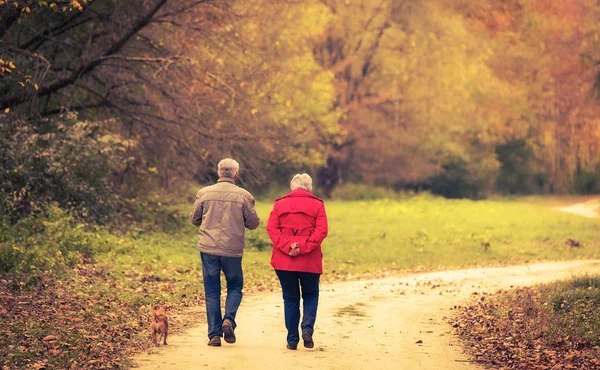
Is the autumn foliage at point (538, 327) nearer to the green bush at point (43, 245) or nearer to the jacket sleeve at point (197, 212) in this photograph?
the jacket sleeve at point (197, 212)

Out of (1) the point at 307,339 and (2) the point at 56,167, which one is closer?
(1) the point at 307,339

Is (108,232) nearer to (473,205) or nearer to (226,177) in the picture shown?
(226,177)

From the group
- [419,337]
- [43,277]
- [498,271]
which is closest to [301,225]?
[419,337]

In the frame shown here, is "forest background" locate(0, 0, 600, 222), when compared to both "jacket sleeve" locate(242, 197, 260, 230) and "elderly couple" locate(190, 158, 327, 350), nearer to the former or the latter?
"elderly couple" locate(190, 158, 327, 350)

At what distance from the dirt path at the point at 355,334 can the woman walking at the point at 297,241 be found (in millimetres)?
469

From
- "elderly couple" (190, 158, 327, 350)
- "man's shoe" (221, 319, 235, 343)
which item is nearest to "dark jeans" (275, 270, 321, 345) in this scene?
"elderly couple" (190, 158, 327, 350)

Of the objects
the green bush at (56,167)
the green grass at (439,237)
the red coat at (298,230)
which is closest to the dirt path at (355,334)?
the red coat at (298,230)

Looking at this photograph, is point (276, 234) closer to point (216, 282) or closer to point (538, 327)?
point (216, 282)

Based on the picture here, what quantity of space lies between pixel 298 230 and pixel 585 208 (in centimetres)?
3732

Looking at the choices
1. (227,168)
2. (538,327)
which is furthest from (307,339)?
(538,327)

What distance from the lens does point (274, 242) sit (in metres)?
9.92

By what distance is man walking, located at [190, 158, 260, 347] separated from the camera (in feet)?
33.4

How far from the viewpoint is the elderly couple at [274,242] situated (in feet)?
32.6

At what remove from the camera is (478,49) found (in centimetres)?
5031
